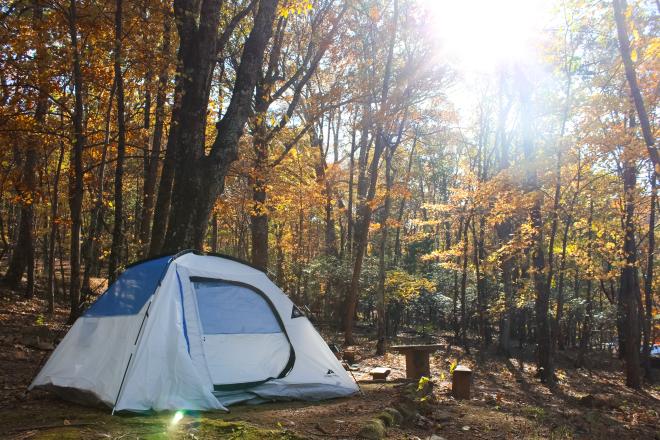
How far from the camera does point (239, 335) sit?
247 inches

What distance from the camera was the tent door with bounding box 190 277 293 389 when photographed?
5980mm

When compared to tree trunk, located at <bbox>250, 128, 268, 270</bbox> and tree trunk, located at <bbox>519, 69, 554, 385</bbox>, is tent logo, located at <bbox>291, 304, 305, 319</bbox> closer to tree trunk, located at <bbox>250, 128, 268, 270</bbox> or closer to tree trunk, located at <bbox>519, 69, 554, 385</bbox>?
tree trunk, located at <bbox>250, 128, 268, 270</bbox>

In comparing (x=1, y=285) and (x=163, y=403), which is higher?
(x=1, y=285)

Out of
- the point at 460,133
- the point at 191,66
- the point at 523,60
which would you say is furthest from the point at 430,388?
the point at 460,133

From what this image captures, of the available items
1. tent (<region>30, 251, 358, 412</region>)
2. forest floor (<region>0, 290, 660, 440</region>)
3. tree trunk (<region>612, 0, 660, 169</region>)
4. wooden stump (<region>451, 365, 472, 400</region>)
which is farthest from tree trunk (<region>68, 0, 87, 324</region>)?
tree trunk (<region>612, 0, 660, 169</region>)

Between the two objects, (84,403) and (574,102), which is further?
(574,102)

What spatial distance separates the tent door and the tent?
0.04 feet

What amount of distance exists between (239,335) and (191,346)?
776 mm

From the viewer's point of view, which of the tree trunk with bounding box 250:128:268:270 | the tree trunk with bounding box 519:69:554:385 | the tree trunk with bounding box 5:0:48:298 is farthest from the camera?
the tree trunk with bounding box 250:128:268:270

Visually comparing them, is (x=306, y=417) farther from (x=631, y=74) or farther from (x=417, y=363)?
(x=631, y=74)

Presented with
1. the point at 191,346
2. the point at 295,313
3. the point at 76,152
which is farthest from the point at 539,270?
the point at 76,152

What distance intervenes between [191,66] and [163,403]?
5.14 m

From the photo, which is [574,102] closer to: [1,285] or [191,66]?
[191,66]

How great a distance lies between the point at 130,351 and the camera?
5203mm
